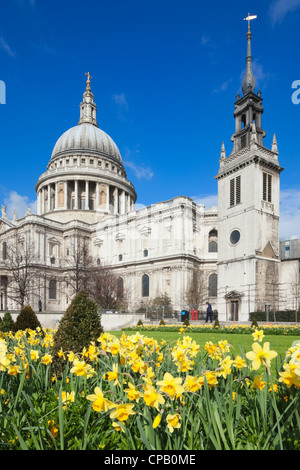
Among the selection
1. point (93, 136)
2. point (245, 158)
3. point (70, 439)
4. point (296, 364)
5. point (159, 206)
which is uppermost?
point (93, 136)

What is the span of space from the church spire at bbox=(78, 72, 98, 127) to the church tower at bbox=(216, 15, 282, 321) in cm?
4764

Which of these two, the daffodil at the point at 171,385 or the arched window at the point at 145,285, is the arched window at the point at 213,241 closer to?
the arched window at the point at 145,285

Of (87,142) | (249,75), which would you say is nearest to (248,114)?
(249,75)

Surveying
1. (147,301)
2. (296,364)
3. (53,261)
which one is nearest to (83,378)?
(296,364)

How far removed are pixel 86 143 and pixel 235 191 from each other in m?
43.6

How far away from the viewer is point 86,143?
73.9 metres

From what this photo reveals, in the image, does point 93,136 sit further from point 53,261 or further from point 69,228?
point 53,261

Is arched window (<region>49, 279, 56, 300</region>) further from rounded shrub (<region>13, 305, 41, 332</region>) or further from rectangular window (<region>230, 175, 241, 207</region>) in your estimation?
rounded shrub (<region>13, 305, 41, 332</region>)

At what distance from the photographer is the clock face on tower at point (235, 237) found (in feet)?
134

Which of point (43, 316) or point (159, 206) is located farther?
point (159, 206)

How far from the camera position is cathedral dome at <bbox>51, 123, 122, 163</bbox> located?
73188 millimetres
